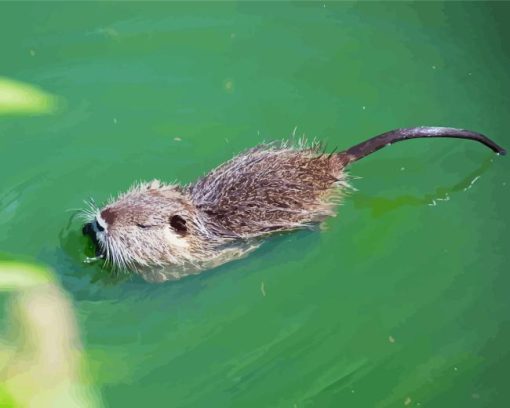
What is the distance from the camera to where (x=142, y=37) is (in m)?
4.32

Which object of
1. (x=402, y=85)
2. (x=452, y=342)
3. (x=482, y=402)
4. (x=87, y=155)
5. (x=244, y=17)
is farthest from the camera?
(x=244, y=17)

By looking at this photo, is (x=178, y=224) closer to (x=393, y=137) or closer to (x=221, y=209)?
(x=221, y=209)

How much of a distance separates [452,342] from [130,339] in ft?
4.68

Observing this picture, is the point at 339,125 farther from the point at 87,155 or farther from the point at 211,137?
the point at 87,155

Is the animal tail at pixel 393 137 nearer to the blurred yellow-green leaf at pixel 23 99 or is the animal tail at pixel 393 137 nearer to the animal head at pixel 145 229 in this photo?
the animal head at pixel 145 229

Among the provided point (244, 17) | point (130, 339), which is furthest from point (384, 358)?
point (244, 17)

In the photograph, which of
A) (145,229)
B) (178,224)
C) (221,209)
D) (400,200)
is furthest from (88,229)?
(400,200)

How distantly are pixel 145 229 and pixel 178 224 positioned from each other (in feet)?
0.47

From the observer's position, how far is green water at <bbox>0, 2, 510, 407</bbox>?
3176 millimetres

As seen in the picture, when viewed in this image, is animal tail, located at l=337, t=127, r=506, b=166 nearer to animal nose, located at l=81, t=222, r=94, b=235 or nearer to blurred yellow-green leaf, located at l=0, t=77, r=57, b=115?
animal nose, located at l=81, t=222, r=94, b=235

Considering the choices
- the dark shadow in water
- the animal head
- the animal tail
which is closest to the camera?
the animal head

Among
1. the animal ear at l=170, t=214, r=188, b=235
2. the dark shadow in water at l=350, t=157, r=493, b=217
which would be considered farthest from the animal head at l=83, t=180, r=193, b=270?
the dark shadow in water at l=350, t=157, r=493, b=217

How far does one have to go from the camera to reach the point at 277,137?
Result: 3.90m

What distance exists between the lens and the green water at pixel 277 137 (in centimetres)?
318
